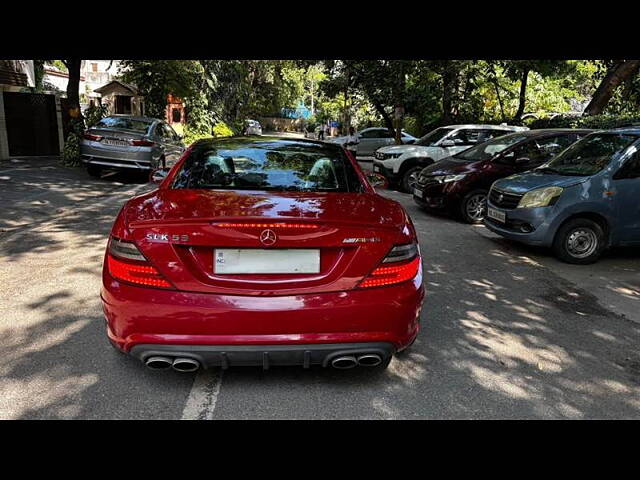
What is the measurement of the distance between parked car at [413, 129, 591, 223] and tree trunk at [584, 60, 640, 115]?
691 centimetres

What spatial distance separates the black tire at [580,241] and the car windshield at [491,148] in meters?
3.30

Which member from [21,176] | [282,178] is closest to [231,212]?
[282,178]

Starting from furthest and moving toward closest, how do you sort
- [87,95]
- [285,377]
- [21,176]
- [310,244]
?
[87,95]
[21,176]
[285,377]
[310,244]

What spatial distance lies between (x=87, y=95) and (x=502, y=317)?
38.3m

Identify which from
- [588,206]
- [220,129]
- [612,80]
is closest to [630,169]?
[588,206]

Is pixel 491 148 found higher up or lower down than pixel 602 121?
lower down

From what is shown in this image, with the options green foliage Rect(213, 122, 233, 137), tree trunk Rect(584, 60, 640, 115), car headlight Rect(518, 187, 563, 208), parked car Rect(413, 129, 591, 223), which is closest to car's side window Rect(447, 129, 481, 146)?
parked car Rect(413, 129, 591, 223)

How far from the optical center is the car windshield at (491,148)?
31.4ft

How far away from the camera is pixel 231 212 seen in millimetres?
2836

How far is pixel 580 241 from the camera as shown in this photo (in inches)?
252

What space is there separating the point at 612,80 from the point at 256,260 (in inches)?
626

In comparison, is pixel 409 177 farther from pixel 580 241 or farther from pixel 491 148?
pixel 580 241
